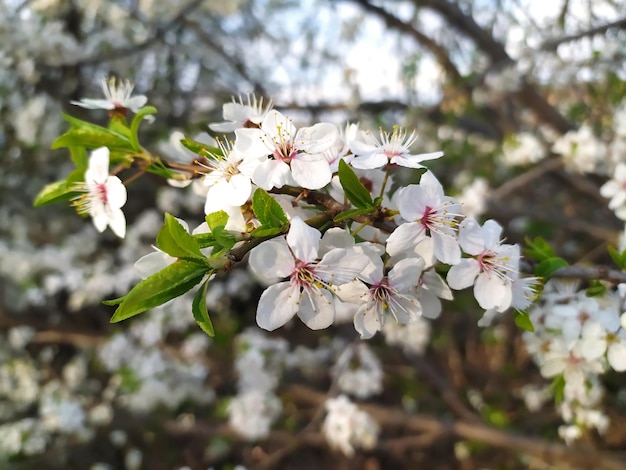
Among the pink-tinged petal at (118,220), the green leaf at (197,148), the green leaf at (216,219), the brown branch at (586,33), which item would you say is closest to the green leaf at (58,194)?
the pink-tinged petal at (118,220)

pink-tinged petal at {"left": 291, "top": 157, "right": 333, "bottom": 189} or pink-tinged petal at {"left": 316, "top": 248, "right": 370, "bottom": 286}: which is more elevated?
pink-tinged petal at {"left": 291, "top": 157, "right": 333, "bottom": 189}

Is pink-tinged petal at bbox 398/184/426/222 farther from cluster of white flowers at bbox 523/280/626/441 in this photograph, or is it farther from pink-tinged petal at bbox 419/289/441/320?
cluster of white flowers at bbox 523/280/626/441

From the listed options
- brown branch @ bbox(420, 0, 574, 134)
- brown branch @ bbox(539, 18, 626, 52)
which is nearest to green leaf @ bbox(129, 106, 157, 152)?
brown branch @ bbox(539, 18, 626, 52)

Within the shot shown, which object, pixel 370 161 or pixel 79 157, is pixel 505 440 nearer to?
pixel 370 161

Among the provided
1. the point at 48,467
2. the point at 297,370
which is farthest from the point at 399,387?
the point at 48,467

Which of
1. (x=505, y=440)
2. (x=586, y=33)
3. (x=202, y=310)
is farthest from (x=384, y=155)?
(x=505, y=440)

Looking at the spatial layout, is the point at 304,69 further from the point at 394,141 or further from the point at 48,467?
the point at 394,141

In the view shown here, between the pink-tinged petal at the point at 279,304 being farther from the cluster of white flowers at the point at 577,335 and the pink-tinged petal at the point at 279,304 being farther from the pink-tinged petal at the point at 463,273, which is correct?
the cluster of white flowers at the point at 577,335
